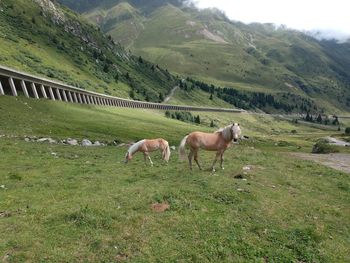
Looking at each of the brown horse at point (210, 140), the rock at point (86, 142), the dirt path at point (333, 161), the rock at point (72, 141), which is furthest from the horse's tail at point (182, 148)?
the dirt path at point (333, 161)

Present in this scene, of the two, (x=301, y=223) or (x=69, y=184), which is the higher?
(x=69, y=184)

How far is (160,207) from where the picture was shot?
2225cm

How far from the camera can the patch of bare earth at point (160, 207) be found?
2185 cm

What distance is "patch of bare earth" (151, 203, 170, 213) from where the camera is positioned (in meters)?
21.9

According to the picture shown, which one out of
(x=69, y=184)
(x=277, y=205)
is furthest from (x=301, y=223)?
(x=69, y=184)

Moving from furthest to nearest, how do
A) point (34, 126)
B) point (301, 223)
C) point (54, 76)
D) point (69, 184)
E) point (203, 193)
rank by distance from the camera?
point (54, 76)
point (34, 126)
point (69, 184)
point (203, 193)
point (301, 223)

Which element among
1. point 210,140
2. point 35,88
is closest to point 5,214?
point 210,140

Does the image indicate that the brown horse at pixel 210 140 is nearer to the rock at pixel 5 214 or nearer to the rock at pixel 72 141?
the rock at pixel 5 214

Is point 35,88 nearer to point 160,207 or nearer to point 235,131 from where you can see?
point 235,131

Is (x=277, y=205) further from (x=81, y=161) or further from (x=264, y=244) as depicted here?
(x=81, y=161)

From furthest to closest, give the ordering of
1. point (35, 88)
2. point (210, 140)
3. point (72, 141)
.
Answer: point (35, 88)
point (72, 141)
point (210, 140)

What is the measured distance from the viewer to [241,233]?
788 inches

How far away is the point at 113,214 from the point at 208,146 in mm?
12792

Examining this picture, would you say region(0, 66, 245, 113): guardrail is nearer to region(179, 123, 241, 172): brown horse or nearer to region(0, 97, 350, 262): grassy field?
region(0, 97, 350, 262): grassy field
